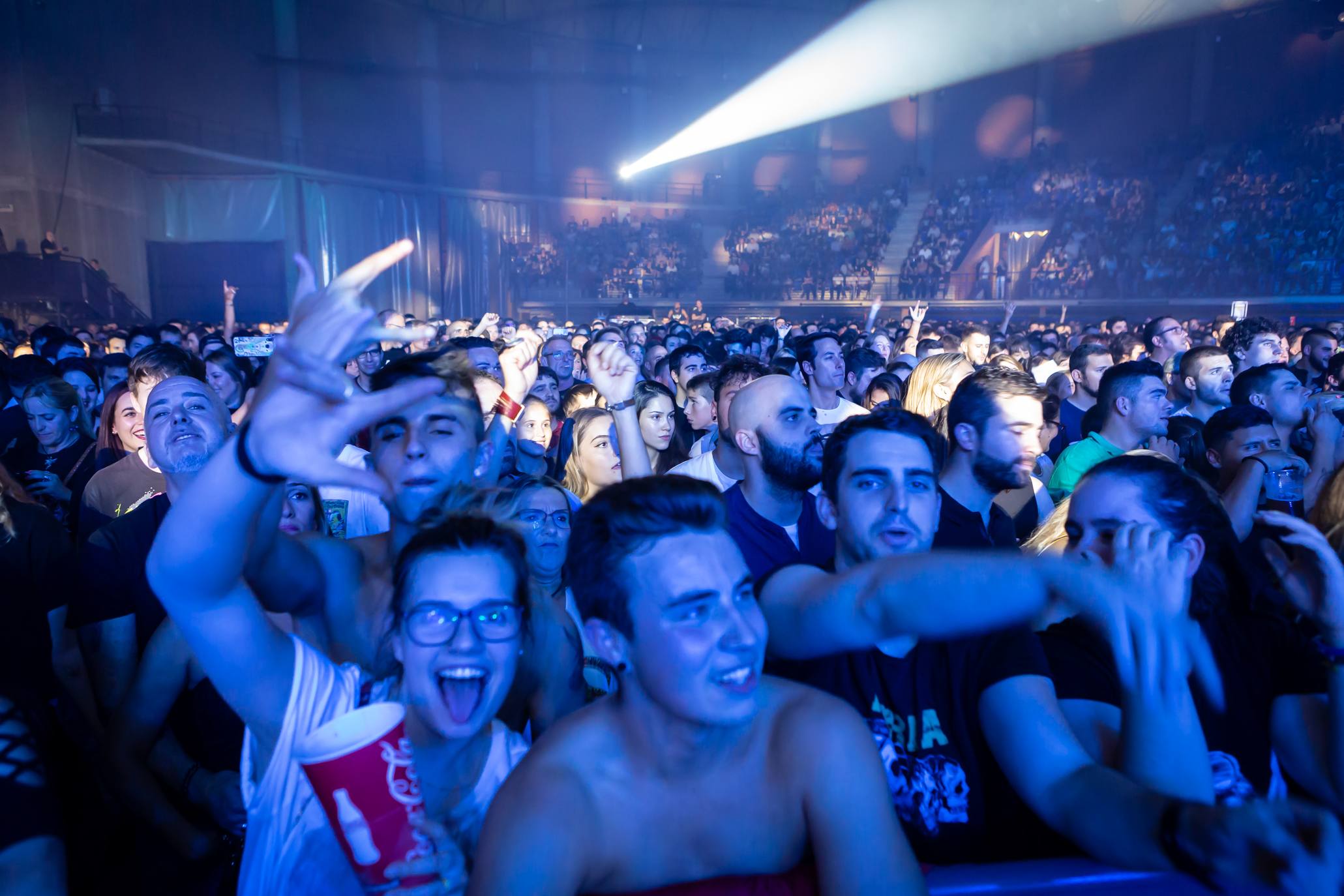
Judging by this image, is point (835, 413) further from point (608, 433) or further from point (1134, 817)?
point (1134, 817)

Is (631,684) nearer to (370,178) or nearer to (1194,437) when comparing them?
(1194,437)

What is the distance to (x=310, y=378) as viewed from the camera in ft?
4.28

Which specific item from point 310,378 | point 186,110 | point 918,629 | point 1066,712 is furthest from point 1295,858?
point 186,110

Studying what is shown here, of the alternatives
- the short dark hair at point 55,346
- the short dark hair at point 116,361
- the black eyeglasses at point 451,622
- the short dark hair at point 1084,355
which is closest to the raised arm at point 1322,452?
the short dark hair at point 1084,355

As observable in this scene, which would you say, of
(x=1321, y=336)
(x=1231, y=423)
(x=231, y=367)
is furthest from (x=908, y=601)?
(x=1321, y=336)

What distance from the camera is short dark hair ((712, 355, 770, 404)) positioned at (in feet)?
13.6

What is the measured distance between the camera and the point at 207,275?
18.3 m

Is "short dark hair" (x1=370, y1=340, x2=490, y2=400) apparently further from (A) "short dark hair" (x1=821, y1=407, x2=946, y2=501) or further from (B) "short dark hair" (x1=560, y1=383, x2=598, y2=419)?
(B) "short dark hair" (x1=560, y1=383, x2=598, y2=419)

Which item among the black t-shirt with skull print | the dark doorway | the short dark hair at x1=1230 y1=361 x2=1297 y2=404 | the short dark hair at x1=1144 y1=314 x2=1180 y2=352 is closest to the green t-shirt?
the short dark hair at x1=1230 y1=361 x2=1297 y2=404

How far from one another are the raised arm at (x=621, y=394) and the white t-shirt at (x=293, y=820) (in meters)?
1.80

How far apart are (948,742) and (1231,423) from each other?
2715mm

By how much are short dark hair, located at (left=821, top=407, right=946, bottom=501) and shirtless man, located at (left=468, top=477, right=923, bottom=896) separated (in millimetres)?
891

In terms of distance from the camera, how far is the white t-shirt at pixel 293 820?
150cm

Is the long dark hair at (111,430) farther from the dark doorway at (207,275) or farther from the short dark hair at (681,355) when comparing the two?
the dark doorway at (207,275)
